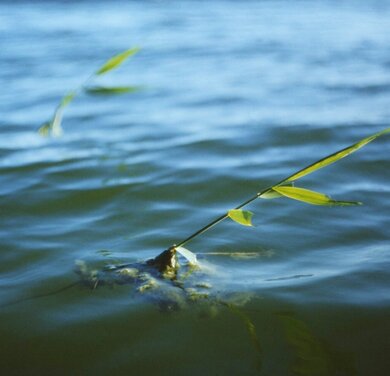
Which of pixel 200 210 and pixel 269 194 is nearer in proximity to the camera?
pixel 269 194

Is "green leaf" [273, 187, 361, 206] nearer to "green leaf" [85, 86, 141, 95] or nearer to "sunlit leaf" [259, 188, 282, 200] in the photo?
"sunlit leaf" [259, 188, 282, 200]

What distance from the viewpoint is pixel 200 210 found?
205 cm

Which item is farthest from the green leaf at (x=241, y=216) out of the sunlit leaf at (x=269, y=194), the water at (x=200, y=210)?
the water at (x=200, y=210)

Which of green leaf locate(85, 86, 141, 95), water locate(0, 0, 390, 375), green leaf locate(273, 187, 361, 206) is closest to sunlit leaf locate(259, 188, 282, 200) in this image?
green leaf locate(273, 187, 361, 206)

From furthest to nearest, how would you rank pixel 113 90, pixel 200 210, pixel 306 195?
pixel 200 210 < pixel 306 195 < pixel 113 90

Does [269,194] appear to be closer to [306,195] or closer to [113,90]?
[306,195]

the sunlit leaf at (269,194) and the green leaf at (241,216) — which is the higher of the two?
the sunlit leaf at (269,194)

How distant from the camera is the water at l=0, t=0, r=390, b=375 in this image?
1254 millimetres

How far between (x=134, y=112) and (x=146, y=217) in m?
1.67

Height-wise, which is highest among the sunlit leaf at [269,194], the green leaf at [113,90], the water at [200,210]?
the green leaf at [113,90]

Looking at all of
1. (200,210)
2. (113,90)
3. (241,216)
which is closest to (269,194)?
(241,216)

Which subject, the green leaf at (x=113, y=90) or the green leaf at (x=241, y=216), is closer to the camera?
the green leaf at (x=113, y=90)

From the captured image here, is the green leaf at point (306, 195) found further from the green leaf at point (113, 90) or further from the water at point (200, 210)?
the green leaf at point (113, 90)

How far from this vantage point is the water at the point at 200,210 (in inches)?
49.4
